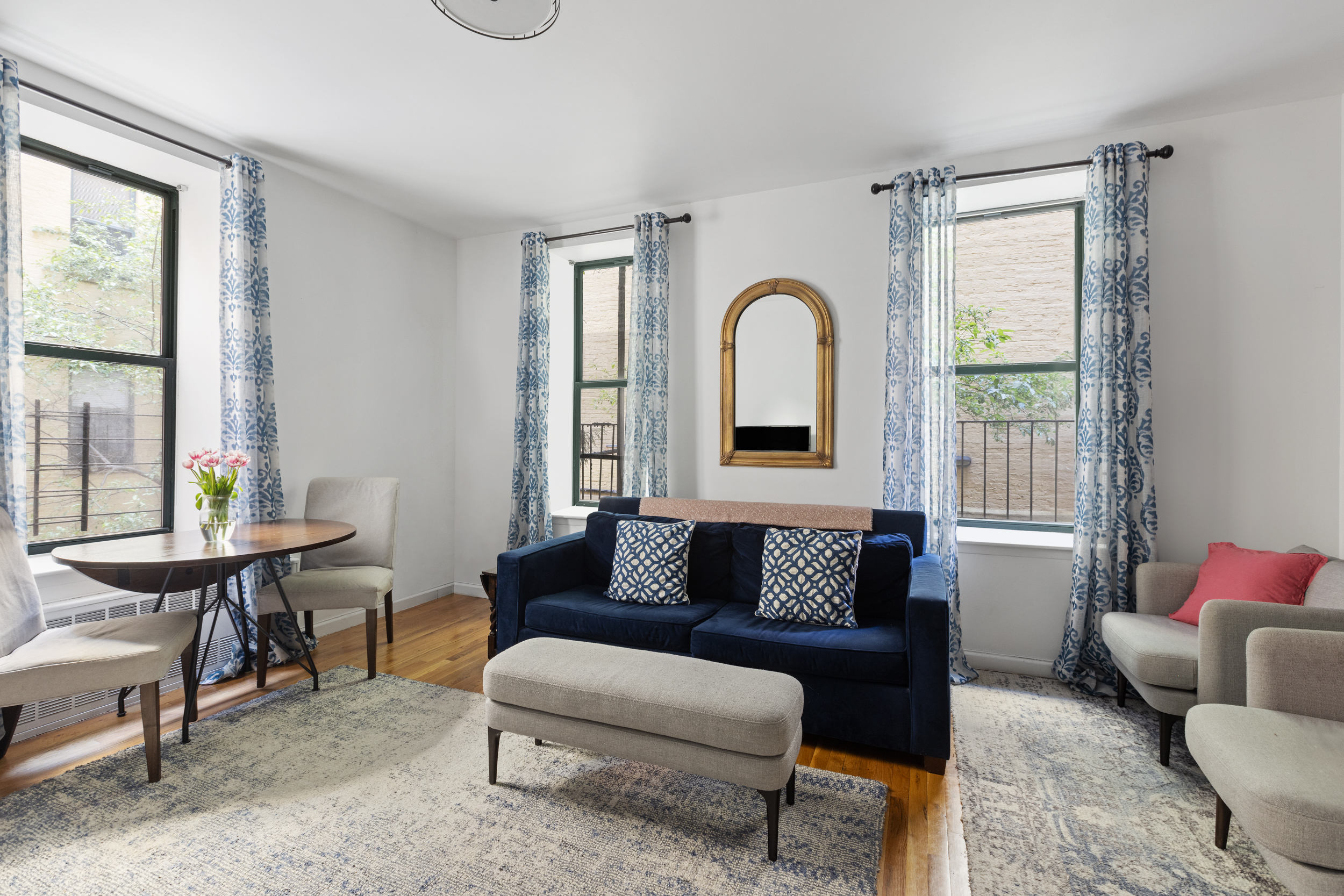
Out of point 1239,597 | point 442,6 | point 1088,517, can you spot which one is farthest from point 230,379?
point 1239,597

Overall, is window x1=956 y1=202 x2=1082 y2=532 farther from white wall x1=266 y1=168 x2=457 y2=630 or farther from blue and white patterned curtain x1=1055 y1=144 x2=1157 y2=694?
white wall x1=266 y1=168 x2=457 y2=630

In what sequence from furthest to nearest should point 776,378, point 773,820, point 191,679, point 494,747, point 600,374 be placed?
point 600,374, point 776,378, point 191,679, point 494,747, point 773,820

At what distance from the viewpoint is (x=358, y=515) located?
11.8 feet

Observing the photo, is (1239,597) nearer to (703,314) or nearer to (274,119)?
(703,314)

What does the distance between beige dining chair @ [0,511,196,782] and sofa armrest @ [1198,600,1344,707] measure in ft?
11.7

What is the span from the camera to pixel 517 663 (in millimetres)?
2174

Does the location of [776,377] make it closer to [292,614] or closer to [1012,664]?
[1012,664]

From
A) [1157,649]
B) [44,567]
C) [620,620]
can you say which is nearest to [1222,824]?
[1157,649]

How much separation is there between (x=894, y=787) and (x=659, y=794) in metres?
0.85

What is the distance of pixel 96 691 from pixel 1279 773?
3748 mm

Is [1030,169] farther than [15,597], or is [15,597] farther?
[1030,169]

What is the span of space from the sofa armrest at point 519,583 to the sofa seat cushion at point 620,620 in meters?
0.05

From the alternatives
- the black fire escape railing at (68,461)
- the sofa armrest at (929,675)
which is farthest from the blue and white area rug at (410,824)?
the black fire escape railing at (68,461)

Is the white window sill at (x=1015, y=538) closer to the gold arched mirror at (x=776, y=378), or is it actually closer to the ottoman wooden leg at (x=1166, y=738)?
the gold arched mirror at (x=776, y=378)
